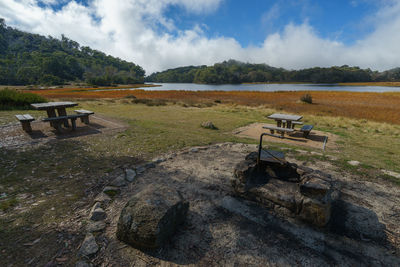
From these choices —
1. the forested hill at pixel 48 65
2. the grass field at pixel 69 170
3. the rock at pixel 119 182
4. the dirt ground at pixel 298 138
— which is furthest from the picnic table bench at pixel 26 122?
the forested hill at pixel 48 65

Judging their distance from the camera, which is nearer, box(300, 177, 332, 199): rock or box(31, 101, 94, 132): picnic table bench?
box(300, 177, 332, 199): rock

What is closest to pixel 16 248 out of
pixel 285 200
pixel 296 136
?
pixel 285 200

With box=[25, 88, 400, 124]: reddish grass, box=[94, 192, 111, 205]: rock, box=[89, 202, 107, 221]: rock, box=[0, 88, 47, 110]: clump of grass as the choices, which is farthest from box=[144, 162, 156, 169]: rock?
box=[25, 88, 400, 124]: reddish grass

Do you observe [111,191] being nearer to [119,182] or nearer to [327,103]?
[119,182]

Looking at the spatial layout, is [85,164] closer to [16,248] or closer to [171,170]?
[171,170]

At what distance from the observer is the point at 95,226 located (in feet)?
9.86

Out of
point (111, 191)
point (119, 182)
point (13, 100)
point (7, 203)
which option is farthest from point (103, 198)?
point (13, 100)

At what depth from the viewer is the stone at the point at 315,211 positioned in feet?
9.94

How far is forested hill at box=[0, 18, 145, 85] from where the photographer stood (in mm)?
71625

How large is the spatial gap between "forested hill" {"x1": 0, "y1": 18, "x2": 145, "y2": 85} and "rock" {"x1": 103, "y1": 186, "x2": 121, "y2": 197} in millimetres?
83394

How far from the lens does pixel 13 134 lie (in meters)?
7.79

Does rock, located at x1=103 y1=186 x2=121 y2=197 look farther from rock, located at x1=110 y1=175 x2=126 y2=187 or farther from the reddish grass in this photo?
the reddish grass

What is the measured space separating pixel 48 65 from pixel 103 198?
10437 centimetres

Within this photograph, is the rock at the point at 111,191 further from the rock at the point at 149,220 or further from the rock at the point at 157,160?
the rock at the point at 157,160
